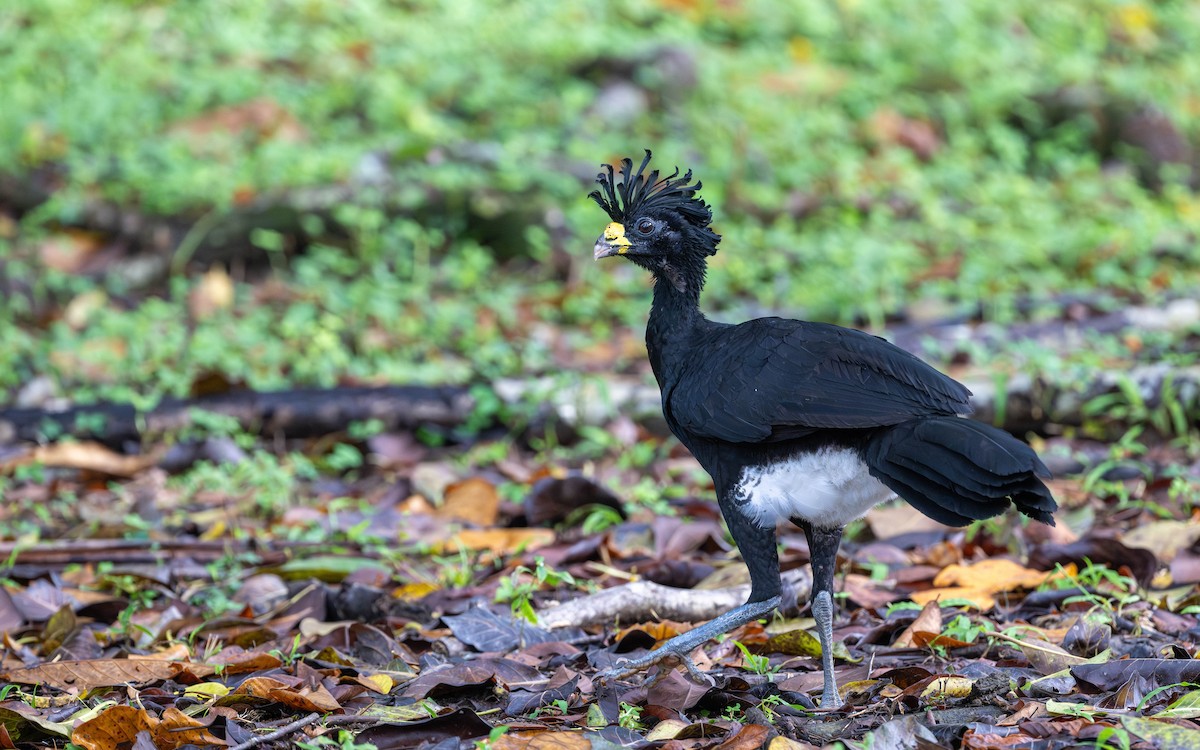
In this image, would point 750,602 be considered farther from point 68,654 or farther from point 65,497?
point 65,497

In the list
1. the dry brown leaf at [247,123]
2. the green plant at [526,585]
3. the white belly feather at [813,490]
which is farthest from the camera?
the dry brown leaf at [247,123]

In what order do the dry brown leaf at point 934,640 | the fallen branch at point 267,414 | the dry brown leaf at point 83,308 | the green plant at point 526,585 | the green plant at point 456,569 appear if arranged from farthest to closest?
the dry brown leaf at point 83,308 → the fallen branch at point 267,414 → the green plant at point 456,569 → the green plant at point 526,585 → the dry brown leaf at point 934,640

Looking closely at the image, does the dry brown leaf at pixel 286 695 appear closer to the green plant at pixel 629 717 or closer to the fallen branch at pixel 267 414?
the green plant at pixel 629 717

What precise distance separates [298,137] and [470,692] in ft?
24.3

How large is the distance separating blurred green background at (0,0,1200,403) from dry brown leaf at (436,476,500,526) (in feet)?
5.34

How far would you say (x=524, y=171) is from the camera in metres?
9.49

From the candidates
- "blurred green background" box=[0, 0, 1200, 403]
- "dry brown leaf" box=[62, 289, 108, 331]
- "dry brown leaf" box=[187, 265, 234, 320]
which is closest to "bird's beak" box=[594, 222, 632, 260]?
"blurred green background" box=[0, 0, 1200, 403]

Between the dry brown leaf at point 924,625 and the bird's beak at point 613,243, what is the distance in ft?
4.82

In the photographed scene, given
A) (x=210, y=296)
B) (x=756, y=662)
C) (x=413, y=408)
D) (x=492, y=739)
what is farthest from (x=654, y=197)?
(x=210, y=296)

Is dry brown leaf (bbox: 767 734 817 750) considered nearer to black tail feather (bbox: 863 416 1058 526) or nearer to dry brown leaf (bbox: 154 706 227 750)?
black tail feather (bbox: 863 416 1058 526)

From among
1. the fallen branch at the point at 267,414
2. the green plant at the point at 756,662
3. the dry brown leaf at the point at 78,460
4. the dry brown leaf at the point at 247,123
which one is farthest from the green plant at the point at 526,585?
the dry brown leaf at the point at 247,123

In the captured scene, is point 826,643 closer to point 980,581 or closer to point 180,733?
point 980,581

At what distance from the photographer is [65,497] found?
5.84 metres

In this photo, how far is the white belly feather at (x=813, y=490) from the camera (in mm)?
3568
